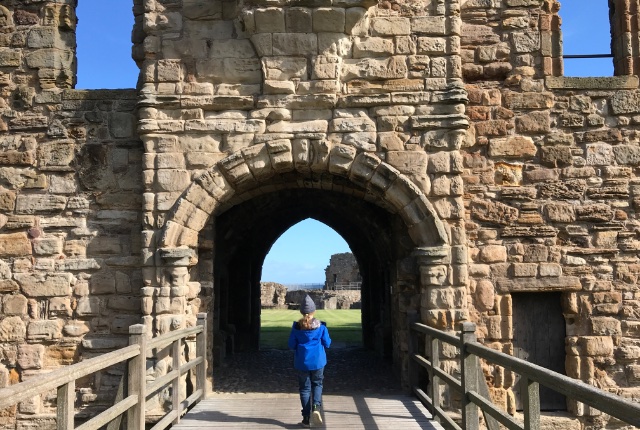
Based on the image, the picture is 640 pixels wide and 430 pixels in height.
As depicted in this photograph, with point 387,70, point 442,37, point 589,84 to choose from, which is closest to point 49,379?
point 387,70

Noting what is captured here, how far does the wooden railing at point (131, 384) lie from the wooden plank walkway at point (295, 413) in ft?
0.86

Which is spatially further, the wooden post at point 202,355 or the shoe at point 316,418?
the wooden post at point 202,355

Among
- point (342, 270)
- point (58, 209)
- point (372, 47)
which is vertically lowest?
point (342, 270)

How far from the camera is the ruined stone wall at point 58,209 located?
771 cm

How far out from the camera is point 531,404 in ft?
13.2

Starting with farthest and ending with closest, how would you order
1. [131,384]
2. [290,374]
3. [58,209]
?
[290,374]
[58,209]
[131,384]

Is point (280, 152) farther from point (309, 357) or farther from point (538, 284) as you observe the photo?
point (538, 284)

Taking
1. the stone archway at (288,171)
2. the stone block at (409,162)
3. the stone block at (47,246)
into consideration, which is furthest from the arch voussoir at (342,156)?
the stone block at (47,246)

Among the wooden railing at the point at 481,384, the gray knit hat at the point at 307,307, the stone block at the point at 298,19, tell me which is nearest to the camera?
the wooden railing at the point at 481,384

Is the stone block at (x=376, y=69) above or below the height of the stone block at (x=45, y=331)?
above

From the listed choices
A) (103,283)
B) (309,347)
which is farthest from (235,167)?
(309,347)

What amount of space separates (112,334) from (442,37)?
528cm

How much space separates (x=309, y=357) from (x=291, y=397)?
6.12ft

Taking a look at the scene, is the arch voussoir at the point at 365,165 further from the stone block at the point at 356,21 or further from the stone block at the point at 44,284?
the stone block at the point at 44,284
